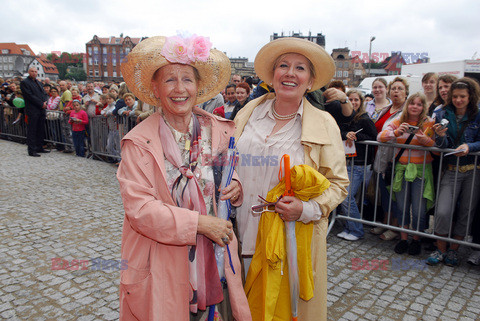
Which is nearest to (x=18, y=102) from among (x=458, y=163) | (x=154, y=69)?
(x=154, y=69)

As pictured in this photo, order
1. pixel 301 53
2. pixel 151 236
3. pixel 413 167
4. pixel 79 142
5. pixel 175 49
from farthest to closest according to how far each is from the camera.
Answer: pixel 79 142
pixel 413 167
pixel 301 53
pixel 175 49
pixel 151 236

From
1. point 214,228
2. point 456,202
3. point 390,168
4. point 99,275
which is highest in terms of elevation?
point 214,228

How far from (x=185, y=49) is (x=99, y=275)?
9.43ft

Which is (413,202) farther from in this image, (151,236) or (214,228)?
(151,236)

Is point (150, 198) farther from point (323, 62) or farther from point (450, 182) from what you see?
point (450, 182)

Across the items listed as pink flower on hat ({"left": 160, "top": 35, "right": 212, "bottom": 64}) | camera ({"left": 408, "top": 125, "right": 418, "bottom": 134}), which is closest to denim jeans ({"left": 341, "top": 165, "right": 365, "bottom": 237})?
camera ({"left": 408, "top": 125, "right": 418, "bottom": 134})

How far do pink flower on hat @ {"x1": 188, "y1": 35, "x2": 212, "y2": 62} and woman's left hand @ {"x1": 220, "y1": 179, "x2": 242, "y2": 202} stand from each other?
0.71 metres

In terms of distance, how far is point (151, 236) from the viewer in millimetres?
1672

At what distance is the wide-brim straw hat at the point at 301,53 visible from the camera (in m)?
2.33

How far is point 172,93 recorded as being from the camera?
1867 millimetres

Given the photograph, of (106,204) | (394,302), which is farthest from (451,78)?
(106,204)

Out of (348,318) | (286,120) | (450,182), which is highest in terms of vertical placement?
(286,120)

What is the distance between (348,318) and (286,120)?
1.89 meters

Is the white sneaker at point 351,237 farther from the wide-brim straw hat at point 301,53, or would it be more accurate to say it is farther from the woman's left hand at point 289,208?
the woman's left hand at point 289,208
